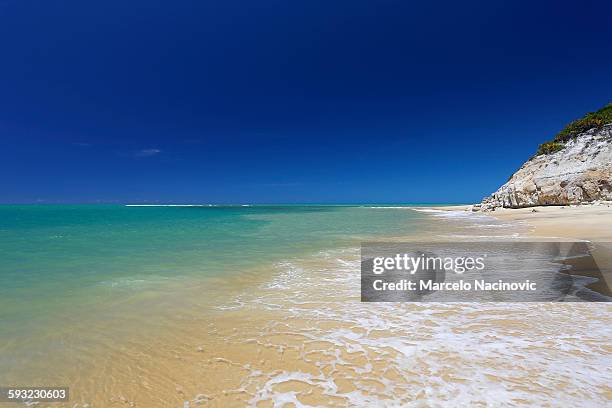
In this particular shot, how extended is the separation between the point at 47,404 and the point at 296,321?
3521mm

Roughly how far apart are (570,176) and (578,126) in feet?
38.6

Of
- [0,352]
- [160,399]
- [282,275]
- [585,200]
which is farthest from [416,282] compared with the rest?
[585,200]

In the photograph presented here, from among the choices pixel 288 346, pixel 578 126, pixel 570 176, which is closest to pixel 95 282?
pixel 288 346

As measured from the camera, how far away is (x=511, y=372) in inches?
147

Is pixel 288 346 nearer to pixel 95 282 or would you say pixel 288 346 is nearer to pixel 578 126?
pixel 95 282

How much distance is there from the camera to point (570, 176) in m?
35.4

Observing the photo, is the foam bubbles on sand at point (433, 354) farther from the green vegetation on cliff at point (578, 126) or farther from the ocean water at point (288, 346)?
the green vegetation on cliff at point (578, 126)

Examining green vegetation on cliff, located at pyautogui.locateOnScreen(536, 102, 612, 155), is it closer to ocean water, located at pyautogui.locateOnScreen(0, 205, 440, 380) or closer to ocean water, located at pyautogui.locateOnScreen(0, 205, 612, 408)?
ocean water, located at pyautogui.locateOnScreen(0, 205, 440, 380)

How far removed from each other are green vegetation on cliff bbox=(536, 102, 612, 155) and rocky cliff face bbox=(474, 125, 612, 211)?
4.34ft

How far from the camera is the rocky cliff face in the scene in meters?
33.3

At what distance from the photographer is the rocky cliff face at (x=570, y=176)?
33.3 metres

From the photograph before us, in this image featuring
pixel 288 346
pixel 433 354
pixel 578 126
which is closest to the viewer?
pixel 433 354

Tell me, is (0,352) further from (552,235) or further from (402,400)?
(552,235)

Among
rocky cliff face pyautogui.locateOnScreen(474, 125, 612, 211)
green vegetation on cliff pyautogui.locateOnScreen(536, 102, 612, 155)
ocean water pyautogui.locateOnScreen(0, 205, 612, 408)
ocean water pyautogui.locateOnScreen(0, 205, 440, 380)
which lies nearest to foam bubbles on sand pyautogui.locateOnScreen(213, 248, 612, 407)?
ocean water pyautogui.locateOnScreen(0, 205, 612, 408)
